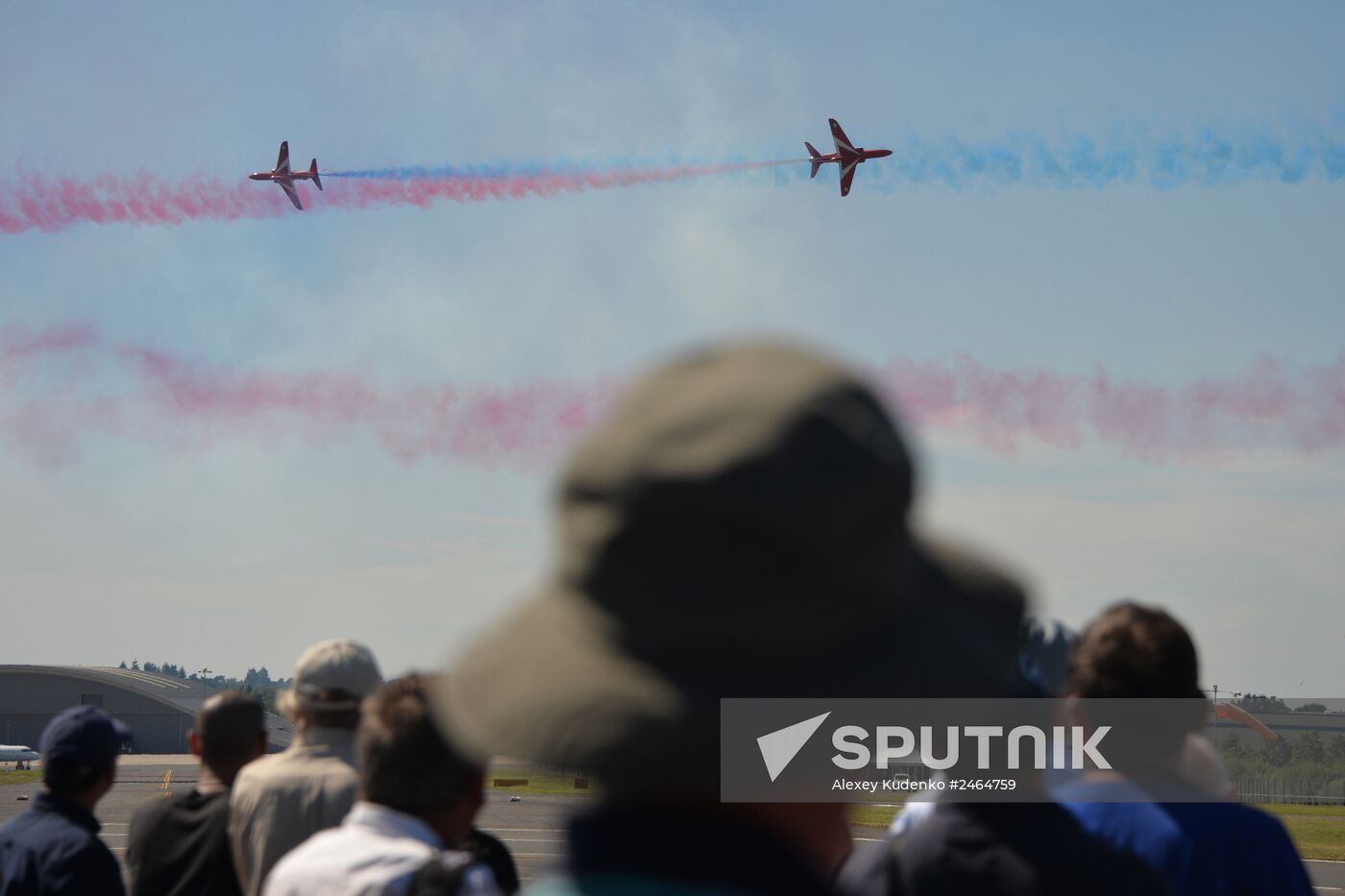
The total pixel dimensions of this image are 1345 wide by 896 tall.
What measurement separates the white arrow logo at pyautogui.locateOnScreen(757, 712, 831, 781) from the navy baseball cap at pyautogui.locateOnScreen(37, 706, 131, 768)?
14.5 feet

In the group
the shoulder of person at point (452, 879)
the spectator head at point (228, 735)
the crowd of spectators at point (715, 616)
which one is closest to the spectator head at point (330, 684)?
the spectator head at point (228, 735)

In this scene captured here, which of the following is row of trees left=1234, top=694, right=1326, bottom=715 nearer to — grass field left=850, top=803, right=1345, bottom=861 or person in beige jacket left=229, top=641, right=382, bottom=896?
grass field left=850, top=803, right=1345, bottom=861

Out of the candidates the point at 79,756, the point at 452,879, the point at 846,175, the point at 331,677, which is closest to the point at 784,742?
the point at 452,879

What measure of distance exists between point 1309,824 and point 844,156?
26.1 metres

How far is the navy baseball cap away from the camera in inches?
200

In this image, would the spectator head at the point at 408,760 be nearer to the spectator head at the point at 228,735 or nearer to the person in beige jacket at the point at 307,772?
the person in beige jacket at the point at 307,772

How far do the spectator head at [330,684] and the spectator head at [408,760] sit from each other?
1.29 m

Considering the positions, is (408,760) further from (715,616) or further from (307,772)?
(715,616)

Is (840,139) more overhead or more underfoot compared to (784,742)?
more overhead

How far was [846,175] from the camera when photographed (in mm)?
44562

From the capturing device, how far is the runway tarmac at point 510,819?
21.7m

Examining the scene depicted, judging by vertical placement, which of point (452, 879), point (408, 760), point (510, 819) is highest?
point (408, 760)

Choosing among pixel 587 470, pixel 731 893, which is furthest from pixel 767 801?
pixel 587 470

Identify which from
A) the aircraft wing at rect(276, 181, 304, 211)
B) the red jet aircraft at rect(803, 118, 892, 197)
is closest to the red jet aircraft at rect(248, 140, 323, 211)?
the aircraft wing at rect(276, 181, 304, 211)
